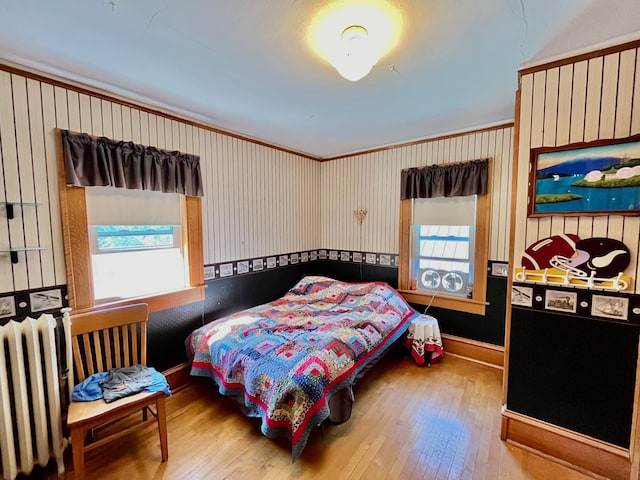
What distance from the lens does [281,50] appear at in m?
1.55

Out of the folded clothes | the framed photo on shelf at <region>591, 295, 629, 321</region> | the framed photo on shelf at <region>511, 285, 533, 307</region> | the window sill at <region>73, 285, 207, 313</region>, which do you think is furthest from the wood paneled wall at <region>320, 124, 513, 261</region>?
the folded clothes

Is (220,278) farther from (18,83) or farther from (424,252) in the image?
(424,252)

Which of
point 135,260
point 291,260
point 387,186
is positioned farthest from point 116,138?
point 387,186

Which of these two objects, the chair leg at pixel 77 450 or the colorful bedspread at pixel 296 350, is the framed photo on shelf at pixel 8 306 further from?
the colorful bedspread at pixel 296 350

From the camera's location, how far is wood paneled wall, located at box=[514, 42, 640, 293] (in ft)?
4.78

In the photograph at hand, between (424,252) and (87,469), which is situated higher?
(424,252)

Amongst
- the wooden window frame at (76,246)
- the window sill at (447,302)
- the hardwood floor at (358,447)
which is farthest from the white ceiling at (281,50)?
the hardwood floor at (358,447)

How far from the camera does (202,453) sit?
1796 millimetres

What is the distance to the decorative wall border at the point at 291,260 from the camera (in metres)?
2.88

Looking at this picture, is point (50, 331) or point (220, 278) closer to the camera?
point (50, 331)

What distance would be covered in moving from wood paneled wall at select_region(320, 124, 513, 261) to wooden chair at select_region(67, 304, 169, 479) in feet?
8.72

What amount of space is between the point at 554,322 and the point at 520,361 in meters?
0.35

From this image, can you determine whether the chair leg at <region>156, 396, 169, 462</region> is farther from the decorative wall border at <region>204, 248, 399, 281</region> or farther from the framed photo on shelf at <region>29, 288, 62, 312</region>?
the decorative wall border at <region>204, 248, 399, 281</region>

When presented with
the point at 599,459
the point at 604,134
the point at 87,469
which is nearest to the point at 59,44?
the point at 87,469
